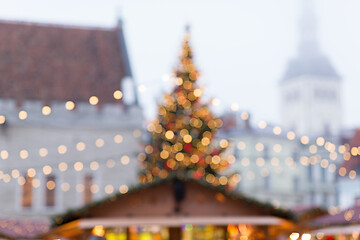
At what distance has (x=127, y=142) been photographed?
112 feet

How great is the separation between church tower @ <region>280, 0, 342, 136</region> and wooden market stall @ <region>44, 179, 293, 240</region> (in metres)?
104

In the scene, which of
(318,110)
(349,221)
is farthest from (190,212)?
(318,110)

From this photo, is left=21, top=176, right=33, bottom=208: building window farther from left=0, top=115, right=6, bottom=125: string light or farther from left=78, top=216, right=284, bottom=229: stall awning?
left=78, top=216, right=284, bottom=229: stall awning

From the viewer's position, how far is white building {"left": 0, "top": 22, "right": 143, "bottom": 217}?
33.1 metres

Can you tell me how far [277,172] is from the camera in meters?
59.7

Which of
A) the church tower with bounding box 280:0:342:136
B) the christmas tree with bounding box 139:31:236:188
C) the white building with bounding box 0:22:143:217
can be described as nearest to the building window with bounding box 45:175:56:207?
the white building with bounding box 0:22:143:217

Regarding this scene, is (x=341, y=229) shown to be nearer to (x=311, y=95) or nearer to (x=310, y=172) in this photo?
(x=310, y=172)

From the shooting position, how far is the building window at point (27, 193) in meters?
33.2

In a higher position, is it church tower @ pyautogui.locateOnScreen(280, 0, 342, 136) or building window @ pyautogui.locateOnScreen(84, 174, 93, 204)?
church tower @ pyautogui.locateOnScreen(280, 0, 342, 136)

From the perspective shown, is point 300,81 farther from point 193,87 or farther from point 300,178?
point 193,87

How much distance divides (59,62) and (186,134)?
10586 millimetres

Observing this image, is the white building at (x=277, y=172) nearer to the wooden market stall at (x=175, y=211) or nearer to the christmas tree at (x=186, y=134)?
the christmas tree at (x=186, y=134)

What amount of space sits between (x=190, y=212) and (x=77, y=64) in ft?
58.2

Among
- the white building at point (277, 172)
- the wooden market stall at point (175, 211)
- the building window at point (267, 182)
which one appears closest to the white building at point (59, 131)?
the wooden market stall at point (175, 211)
